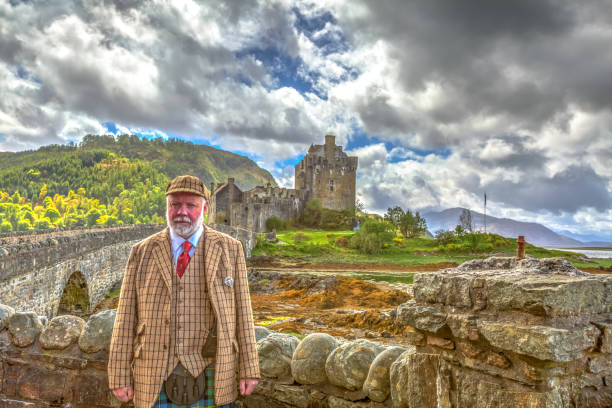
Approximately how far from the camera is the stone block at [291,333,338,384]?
11.3ft

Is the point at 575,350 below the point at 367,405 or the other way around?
the other way around

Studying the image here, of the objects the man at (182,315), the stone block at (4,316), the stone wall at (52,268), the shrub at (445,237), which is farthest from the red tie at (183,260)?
the shrub at (445,237)

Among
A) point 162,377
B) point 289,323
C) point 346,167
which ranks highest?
point 346,167

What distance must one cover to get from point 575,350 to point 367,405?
5.50 feet

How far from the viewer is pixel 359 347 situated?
337cm

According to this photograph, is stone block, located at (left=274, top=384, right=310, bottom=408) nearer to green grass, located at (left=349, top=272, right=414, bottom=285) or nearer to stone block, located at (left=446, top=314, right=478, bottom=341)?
stone block, located at (left=446, top=314, right=478, bottom=341)

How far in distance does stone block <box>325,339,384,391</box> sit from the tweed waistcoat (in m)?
1.13

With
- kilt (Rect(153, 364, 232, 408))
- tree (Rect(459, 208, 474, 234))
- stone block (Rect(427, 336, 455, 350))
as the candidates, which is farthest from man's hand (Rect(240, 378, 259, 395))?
tree (Rect(459, 208, 474, 234))

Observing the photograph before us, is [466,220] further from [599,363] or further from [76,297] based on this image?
[599,363]

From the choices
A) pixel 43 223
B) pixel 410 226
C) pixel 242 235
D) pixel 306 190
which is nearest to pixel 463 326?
pixel 242 235

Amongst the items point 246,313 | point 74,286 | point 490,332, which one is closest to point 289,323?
point 74,286

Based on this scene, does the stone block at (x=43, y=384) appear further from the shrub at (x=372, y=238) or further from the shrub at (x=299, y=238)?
the shrub at (x=299, y=238)

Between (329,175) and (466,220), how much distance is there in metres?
26.8

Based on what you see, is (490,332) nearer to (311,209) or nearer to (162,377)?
(162,377)
